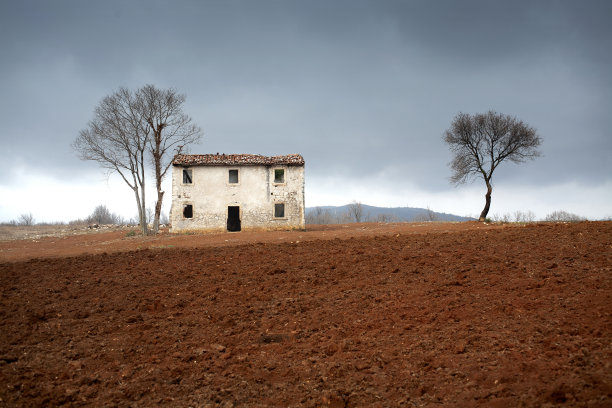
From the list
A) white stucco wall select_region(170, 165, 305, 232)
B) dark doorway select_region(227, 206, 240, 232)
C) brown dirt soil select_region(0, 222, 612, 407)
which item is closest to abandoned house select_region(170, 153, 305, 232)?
white stucco wall select_region(170, 165, 305, 232)

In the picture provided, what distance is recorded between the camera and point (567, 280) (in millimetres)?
8453

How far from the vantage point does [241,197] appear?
28.8 metres

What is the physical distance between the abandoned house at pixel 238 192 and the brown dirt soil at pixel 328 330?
633 inches

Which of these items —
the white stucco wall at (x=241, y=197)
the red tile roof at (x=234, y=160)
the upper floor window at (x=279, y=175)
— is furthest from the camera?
the upper floor window at (x=279, y=175)

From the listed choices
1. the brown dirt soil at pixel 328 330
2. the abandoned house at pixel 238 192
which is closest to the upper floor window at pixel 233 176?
the abandoned house at pixel 238 192

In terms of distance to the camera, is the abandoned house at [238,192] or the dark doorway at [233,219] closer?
the abandoned house at [238,192]

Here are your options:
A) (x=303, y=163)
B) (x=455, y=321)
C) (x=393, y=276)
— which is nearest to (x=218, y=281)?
(x=393, y=276)

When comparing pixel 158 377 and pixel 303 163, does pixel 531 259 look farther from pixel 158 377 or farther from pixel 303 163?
pixel 303 163

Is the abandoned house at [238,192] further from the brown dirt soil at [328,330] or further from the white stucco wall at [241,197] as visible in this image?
the brown dirt soil at [328,330]

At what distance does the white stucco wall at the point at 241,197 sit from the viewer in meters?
28.5

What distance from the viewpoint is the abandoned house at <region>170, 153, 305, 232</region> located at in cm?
2856

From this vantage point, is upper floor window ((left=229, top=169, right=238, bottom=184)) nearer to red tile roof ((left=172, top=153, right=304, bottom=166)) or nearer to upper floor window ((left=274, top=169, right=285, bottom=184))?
red tile roof ((left=172, top=153, right=304, bottom=166))

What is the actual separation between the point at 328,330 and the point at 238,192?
22418 millimetres

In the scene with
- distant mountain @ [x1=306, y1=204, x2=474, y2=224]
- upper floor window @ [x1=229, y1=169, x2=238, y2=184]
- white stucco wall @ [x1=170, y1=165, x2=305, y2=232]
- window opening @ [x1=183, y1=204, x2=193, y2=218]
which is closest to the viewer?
white stucco wall @ [x1=170, y1=165, x2=305, y2=232]
